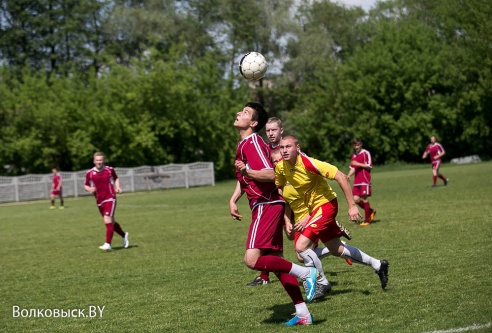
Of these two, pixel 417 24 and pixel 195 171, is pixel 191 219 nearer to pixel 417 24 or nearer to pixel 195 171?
pixel 195 171

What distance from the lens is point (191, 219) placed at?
21.2 m

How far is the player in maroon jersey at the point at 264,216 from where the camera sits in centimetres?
701

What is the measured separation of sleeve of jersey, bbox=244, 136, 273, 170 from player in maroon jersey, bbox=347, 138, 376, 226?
919 centimetres

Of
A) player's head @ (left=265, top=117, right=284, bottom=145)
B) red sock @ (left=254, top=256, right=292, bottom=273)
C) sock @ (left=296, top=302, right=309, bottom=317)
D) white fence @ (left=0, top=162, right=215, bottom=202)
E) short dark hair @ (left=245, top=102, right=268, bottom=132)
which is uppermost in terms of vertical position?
short dark hair @ (left=245, top=102, right=268, bottom=132)

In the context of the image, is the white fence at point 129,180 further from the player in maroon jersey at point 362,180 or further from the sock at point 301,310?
the sock at point 301,310

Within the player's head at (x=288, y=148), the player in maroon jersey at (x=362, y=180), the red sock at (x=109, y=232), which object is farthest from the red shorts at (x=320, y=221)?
the player in maroon jersey at (x=362, y=180)

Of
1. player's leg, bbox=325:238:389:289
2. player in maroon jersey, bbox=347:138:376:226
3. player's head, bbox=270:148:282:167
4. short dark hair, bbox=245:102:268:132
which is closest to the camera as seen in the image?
short dark hair, bbox=245:102:268:132

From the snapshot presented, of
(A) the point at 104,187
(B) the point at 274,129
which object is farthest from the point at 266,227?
(A) the point at 104,187

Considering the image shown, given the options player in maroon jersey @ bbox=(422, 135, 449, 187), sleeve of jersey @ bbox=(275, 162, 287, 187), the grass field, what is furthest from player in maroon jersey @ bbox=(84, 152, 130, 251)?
player in maroon jersey @ bbox=(422, 135, 449, 187)

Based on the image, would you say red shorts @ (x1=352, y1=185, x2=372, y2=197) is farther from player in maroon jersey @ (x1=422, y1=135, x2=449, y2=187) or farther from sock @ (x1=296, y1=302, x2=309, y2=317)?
player in maroon jersey @ (x1=422, y1=135, x2=449, y2=187)

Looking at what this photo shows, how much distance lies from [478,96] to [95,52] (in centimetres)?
3575

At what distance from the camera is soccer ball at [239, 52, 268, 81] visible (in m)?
9.04

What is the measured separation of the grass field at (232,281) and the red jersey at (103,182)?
1186 mm

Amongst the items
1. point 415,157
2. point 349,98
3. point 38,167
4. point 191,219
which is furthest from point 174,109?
point 191,219
